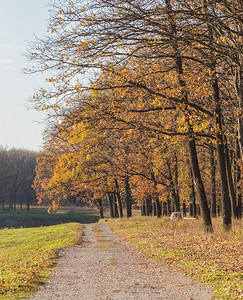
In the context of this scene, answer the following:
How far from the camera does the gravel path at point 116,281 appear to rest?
816 centimetres

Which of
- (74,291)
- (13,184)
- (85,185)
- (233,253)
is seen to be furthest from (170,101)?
(13,184)

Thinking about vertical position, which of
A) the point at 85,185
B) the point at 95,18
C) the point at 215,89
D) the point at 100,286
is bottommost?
the point at 100,286

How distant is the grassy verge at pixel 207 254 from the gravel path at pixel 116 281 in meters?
0.43

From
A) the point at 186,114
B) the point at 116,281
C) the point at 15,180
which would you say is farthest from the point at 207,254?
the point at 15,180

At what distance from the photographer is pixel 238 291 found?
7723 mm

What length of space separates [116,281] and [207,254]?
4.06 meters

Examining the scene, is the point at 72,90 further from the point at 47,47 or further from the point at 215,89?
Result: the point at 215,89

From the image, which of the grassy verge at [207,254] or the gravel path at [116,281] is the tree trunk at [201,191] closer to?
the grassy verge at [207,254]

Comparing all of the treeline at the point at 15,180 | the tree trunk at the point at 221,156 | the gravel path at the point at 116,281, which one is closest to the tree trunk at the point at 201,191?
the tree trunk at the point at 221,156

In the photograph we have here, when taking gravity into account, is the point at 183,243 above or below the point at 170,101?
below

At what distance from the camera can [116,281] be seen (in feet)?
32.4

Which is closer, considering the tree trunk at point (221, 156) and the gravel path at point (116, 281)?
the gravel path at point (116, 281)

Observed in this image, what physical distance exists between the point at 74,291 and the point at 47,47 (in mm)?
8920

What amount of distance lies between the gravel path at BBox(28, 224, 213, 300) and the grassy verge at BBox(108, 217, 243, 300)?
43 centimetres
